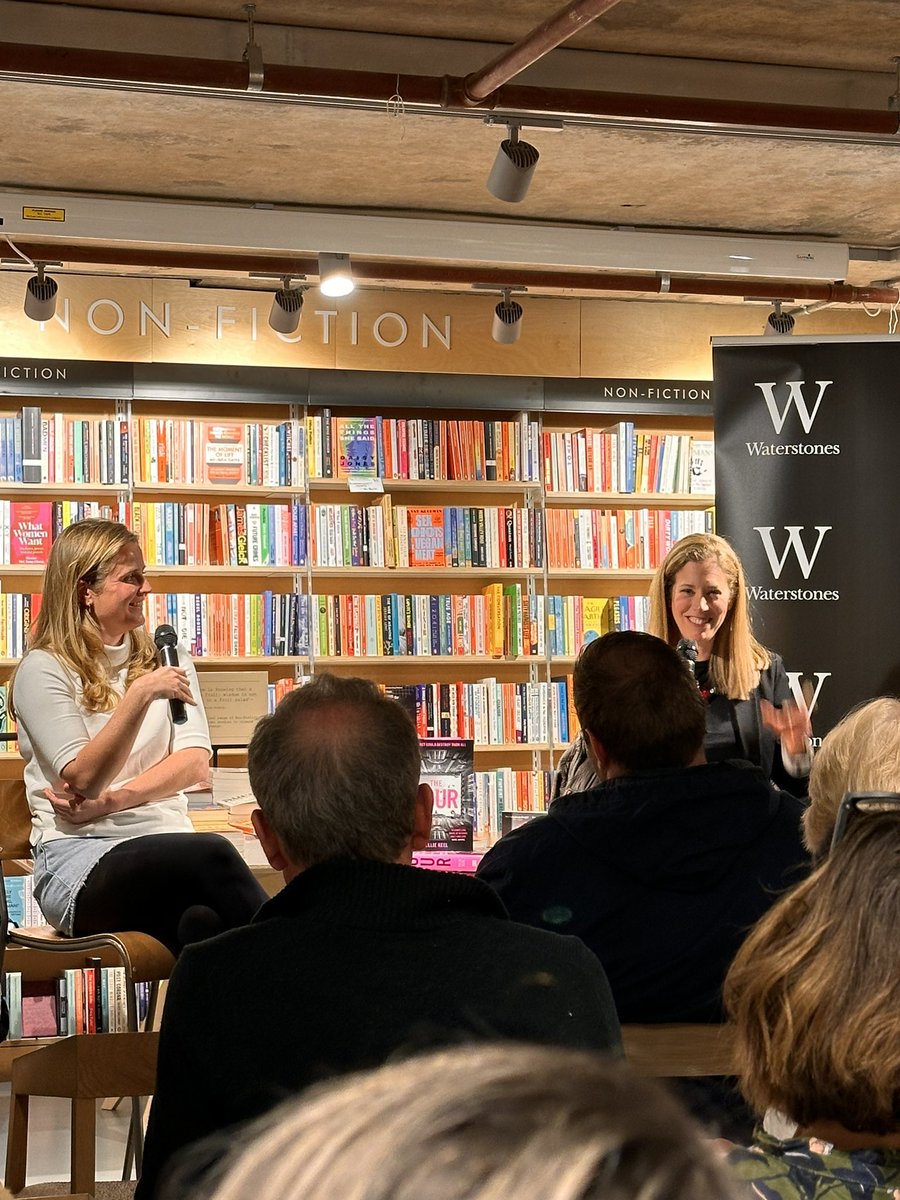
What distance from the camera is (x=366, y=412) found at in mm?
6758

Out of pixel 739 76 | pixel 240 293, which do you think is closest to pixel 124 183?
pixel 240 293

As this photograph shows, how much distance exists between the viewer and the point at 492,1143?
0.39 meters

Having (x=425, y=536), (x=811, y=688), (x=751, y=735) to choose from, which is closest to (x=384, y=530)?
(x=425, y=536)

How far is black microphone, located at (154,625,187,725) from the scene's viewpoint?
3506 mm

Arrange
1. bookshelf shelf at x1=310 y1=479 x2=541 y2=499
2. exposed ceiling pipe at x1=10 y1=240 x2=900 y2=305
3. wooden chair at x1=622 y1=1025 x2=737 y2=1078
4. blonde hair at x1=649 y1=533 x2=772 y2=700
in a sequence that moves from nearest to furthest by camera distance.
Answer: wooden chair at x1=622 y1=1025 x2=737 y2=1078 → blonde hair at x1=649 y1=533 x2=772 y2=700 → exposed ceiling pipe at x1=10 y1=240 x2=900 y2=305 → bookshelf shelf at x1=310 y1=479 x2=541 y2=499

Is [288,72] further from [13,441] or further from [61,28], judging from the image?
[13,441]

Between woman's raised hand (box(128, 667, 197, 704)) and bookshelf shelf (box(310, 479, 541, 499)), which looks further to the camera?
bookshelf shelf (box(310, 479, 541, 499))

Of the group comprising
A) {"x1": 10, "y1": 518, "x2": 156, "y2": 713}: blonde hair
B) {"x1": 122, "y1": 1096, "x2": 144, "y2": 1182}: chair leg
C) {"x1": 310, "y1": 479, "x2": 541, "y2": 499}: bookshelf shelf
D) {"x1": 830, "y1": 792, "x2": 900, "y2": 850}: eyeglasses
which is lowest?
{"x1": 122, "y1": 1096, "x2": 144, "y2": 1182}: chair leg

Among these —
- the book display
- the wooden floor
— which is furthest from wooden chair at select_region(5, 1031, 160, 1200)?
the book display

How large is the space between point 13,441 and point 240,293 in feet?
3.88

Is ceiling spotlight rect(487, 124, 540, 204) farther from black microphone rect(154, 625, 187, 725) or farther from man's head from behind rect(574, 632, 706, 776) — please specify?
man's head from behind rect(574, 632, 706, 776)

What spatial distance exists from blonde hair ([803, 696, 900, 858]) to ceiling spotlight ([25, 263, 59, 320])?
13.9 feet

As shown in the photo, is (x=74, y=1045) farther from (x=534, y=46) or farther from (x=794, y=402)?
(x=794, y=402)

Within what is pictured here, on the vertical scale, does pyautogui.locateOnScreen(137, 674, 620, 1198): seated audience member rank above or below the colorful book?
below
